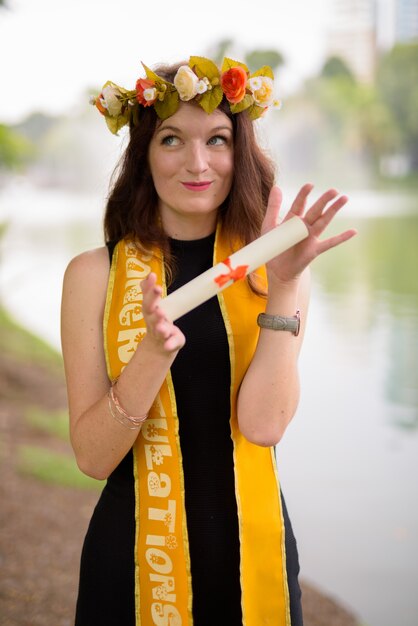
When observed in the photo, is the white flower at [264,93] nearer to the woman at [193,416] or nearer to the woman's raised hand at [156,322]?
the woman at [193,416]

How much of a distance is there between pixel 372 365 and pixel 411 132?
68.6 ft

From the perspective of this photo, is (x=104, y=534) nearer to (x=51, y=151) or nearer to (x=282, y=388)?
(x=282, y=388)

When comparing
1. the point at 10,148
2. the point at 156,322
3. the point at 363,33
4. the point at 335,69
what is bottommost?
the point at 156,322

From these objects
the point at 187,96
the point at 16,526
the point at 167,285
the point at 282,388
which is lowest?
the point at 16,526

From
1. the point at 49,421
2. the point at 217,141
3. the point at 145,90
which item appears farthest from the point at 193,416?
the point at 49,421

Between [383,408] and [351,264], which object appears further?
[351,264]

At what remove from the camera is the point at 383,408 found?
6.11 metres

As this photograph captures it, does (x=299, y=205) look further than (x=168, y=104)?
No

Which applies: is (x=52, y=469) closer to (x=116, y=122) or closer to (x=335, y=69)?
(x=116, y=122)

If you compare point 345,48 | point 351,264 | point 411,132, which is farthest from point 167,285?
point 345,48

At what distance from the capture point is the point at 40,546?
10.7 feet

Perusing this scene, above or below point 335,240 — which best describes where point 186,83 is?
above

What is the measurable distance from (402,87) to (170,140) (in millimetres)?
27743

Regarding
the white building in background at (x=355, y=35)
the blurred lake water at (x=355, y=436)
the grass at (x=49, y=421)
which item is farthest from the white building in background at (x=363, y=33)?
the grass at (x=49, y=421)
